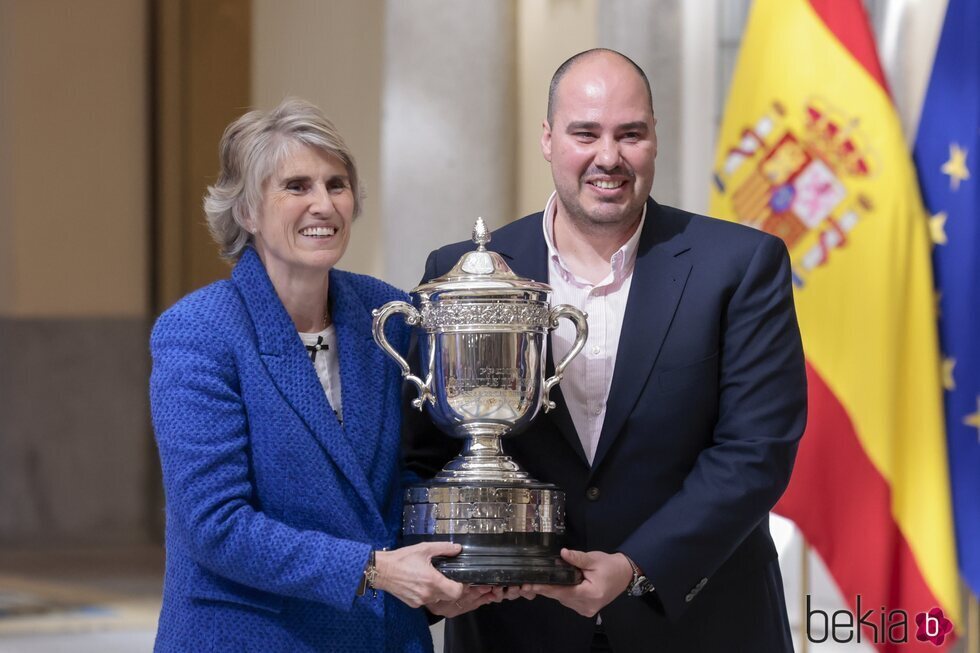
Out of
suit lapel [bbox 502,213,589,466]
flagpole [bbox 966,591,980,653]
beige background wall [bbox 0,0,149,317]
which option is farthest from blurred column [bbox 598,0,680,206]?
beige background wall [bbox 0,0,149,317]

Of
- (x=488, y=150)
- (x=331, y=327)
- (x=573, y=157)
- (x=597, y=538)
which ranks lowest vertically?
(x=597, y=538)

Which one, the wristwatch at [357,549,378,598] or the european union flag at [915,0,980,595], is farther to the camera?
the european union flag at [915,0,980,595]

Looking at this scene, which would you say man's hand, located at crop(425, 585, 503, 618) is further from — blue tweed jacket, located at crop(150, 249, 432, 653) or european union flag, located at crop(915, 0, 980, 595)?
european union flag, located at crop(915, 0, 980, 595)

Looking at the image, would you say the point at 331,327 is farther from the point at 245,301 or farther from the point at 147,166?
the point at 147,166

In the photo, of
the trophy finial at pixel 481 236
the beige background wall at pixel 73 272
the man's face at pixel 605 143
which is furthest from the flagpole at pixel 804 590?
the beige background wall at pixel 73 272

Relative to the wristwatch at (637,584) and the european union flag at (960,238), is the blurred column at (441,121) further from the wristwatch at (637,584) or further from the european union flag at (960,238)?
the wristwatch at (637,584)

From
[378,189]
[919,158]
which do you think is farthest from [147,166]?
[919,158]

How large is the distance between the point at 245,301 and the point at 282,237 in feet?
0.42

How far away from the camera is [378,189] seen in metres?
6.12

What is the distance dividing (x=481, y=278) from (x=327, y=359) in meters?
0.34

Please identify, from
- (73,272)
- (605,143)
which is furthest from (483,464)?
(73,272)

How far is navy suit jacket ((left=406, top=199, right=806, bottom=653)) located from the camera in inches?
92.2

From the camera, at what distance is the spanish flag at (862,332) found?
425 cm

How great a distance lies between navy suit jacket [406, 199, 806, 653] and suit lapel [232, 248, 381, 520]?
25 cm
